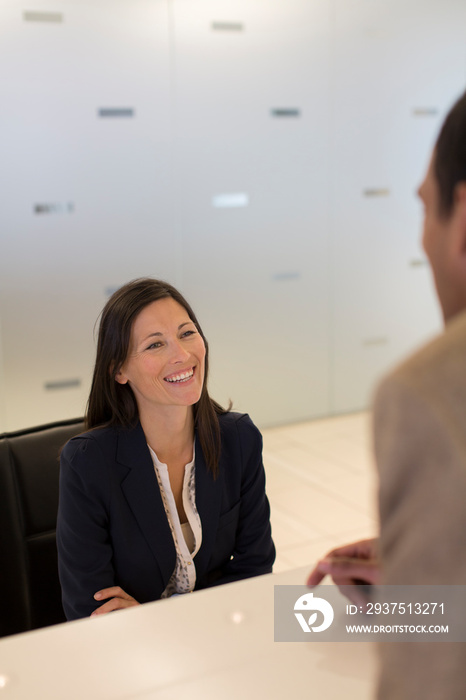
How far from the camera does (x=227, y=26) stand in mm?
4359

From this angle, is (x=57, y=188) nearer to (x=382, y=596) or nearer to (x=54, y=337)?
(x=54, y=337)

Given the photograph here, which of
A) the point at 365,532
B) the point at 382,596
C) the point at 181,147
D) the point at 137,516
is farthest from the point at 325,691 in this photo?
the point at 181,147

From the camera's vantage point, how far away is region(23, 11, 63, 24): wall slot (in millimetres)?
3868

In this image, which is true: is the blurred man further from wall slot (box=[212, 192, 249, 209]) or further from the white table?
wall slot (box=[212, 192, 249, 209])

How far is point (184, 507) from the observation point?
1729mm

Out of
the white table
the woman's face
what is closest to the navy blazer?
the woman's face

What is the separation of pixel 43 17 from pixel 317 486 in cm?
268

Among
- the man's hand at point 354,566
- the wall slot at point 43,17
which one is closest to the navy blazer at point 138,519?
the man's hand at point 354,566

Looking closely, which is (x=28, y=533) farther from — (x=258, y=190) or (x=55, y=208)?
(x=258, y=190)

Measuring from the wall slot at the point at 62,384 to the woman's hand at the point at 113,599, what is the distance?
8.89 feet

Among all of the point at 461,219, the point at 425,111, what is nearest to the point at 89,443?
the point at 461,219

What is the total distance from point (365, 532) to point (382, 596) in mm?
3015

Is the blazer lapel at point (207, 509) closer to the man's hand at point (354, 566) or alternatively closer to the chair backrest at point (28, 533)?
the chair backrest at point (28, 533)

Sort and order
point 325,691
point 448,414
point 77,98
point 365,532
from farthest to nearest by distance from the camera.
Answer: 1. point 77,98
2. point 365,532
3. point 325,691
4. point 448,414
